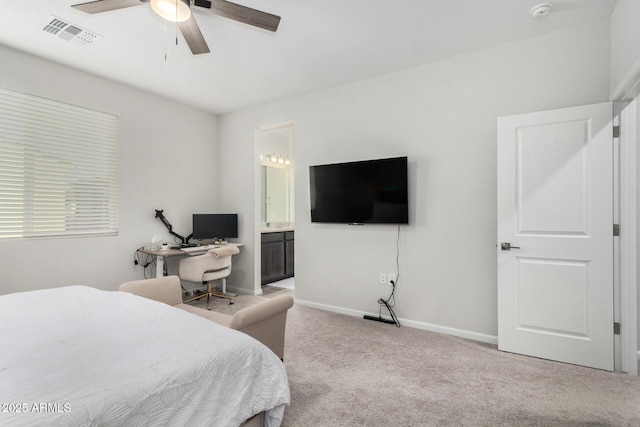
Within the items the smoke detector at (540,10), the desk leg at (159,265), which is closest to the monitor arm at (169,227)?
the desk leg at (159,265)

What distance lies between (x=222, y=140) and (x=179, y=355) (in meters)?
4.27

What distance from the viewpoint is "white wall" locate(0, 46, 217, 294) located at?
3.11m

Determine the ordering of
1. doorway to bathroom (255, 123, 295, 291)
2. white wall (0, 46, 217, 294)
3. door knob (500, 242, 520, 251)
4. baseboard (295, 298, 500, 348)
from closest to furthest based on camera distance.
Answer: door knob (500, 242, 520, 251)
baseboard (295, 298, 500, 348)
white wall (0, 46, 217, 294)
doorway to bathroom (255, 123, 295, 291)

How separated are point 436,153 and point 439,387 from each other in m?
2.14

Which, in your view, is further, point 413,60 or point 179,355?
point 413,60

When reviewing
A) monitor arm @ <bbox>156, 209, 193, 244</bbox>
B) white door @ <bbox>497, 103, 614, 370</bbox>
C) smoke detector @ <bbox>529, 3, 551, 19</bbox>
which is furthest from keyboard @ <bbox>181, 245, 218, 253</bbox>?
smoke detector @ <bbox>529, 3, 551, 19</bbox>

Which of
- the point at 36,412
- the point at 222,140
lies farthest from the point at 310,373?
A: the point at 222,140

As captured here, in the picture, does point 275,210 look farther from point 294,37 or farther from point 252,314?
point 252,314

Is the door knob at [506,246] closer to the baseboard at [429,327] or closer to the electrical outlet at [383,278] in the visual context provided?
the baseboard at [429,327]

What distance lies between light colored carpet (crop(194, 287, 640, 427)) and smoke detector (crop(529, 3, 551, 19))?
2.75 metres

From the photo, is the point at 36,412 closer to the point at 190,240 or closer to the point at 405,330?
the point at 405,330

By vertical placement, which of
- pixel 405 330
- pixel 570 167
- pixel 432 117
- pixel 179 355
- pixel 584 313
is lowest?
pixel 405 330

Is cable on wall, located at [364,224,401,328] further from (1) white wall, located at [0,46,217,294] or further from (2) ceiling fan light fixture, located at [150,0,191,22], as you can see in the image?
(1) white wall, located at [0,46,217,294]

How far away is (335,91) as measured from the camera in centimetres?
390
